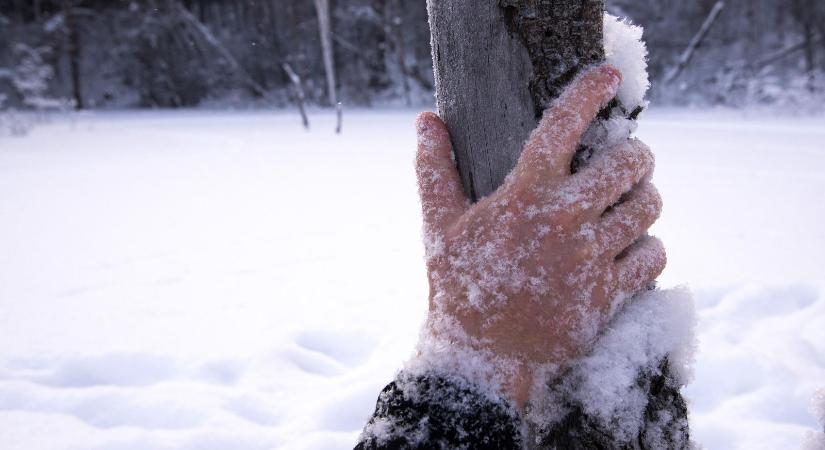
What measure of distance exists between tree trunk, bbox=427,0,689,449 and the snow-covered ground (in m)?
0.59

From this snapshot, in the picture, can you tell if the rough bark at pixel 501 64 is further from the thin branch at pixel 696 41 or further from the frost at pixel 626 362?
the thin branch at pixel 696 41

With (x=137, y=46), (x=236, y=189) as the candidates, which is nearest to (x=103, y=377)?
(x=236, y=189)

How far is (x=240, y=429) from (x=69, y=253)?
9.82ft

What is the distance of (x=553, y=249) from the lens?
94 centimetres

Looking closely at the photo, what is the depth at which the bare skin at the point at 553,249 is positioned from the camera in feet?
3.09

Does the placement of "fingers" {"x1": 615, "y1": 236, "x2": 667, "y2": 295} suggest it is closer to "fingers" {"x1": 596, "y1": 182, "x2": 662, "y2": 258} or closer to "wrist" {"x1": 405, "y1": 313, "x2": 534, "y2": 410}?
"fingers" {"x1": 596, "y1": 182, "x2": 662, "y2": 258}

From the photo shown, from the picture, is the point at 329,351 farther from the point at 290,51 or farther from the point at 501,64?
the point at 290,51

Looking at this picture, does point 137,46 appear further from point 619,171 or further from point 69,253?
point 619,171

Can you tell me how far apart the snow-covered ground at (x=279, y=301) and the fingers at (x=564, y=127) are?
0.94 meters

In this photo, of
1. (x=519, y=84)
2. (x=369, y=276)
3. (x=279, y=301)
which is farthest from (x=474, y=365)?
(x=369, y=276)

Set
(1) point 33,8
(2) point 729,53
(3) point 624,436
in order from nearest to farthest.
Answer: (3) point 624,436, (2) point 729,53, (1) point 33,8

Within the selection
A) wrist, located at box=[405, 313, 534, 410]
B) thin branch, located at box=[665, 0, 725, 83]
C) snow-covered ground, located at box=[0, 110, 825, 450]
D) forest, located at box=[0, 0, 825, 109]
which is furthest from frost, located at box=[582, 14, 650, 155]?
thin branch, located at box=[665, 0, 725, 83]

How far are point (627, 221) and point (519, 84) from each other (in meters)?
0.32

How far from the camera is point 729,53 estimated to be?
17.5 meters
